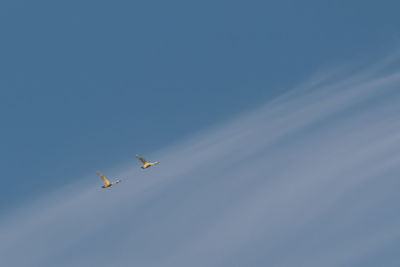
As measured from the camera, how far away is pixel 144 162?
12194 cm

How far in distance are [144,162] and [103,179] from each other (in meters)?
17.4

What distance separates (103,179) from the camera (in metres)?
124
